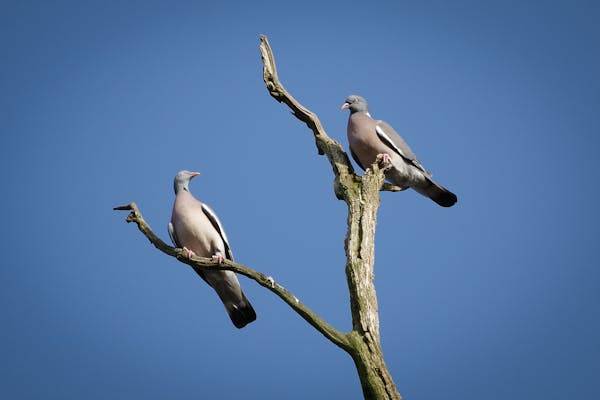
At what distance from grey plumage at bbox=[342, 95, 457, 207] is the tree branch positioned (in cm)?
278

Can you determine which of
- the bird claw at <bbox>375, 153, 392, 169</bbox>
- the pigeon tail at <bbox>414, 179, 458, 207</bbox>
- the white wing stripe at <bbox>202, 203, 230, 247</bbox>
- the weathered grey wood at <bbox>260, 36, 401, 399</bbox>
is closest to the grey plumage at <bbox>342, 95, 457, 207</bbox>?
the pigeon tail at <bbox>414, 179, 458, 207</bbox>

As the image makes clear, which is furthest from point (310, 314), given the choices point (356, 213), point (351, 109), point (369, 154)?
point (351, 109)

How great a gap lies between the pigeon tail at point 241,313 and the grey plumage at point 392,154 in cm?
232

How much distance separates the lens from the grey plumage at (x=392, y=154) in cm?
911

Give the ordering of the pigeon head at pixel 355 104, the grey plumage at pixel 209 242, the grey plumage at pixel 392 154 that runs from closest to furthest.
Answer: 1. the grey plumage at pixel 209 242
2. the grey plumage at pixel 392 154
3. the pigeon head at pixel 355 104

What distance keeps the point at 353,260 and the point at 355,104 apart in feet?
11.7

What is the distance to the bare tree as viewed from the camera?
623cm

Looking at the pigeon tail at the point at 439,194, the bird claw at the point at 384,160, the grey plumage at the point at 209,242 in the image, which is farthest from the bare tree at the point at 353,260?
the pigeon tail at the point at 439,194

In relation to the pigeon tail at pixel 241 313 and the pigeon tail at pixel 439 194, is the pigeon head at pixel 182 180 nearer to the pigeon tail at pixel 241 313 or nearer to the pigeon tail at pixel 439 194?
the pigeon tail at pixel 241 313

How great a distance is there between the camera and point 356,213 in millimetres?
7312

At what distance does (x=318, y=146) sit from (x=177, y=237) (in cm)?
190

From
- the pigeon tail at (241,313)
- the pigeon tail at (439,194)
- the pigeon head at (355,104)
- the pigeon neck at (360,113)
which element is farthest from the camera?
the pigeon head at (355,104)

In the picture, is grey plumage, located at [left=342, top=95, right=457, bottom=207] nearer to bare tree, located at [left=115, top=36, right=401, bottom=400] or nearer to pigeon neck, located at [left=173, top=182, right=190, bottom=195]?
bare tree, located at [left=115, top=36, right=401, bottom=400]

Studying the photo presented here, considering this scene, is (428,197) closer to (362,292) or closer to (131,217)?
(362,292)
